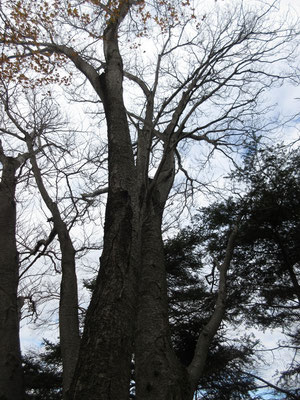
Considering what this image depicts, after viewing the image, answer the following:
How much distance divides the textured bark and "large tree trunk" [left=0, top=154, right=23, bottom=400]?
44.6 inches

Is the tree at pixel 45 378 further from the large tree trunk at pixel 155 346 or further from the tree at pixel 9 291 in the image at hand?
the large tree trunk at pixel 155 346

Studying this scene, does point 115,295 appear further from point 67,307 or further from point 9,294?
point 9,294

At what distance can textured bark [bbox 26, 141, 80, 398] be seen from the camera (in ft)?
12.3

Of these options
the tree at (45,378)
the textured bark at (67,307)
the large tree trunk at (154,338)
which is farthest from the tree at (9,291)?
the tree at (45,378)

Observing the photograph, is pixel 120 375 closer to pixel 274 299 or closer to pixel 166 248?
pixel 274 299

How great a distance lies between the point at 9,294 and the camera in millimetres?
5152

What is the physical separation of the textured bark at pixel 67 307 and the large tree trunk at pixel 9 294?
1.13m

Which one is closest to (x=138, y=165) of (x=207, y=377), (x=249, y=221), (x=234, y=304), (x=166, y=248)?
(x=249, y=221)

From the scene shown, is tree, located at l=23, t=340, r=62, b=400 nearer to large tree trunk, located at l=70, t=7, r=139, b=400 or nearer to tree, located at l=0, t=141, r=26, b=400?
tree, located at l=0, t=141, r=26, b=400

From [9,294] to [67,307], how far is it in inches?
58.7

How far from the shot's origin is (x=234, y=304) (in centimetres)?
801

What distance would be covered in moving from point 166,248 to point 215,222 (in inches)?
104

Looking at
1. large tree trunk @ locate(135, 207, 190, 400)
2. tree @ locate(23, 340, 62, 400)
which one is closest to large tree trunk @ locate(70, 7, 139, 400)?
Result: large tree trunk @ locate(135, 207, 190, 400)

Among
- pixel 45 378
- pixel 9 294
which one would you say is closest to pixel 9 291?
pixel 9 294
